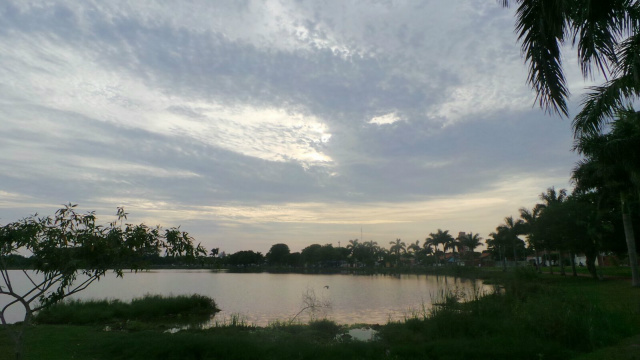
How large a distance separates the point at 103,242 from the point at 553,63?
32.8 feet

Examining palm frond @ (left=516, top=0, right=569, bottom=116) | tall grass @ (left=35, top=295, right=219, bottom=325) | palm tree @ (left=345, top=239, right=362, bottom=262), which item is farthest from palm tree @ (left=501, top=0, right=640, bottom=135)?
palm tree @ (left=345, top=239, right=362, bottom=262)

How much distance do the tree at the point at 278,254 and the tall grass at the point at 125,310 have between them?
128382 millimetres

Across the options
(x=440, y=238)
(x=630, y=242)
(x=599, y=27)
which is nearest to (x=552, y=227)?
(x=630, y=242)

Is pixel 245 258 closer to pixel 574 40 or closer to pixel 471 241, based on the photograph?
pixel 471 241

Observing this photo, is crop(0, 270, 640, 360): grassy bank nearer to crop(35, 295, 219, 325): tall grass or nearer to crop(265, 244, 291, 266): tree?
crop(35, 295, 219, 325): tall grass

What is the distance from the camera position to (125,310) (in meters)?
27.2

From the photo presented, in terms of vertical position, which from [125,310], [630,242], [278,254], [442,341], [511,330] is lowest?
[125,310]

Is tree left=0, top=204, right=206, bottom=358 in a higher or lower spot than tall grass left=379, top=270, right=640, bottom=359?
higher

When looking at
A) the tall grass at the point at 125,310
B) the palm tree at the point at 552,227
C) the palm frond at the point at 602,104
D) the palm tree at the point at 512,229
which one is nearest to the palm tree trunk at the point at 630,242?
the palm tree at the point at 552,227

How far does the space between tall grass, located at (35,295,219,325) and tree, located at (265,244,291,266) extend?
128382 mm

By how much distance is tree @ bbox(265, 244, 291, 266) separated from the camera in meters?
158

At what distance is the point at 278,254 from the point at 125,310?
133 meters

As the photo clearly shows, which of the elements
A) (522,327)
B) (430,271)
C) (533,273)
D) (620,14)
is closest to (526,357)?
(522,327)

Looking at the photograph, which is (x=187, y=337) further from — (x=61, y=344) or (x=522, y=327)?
(x=522, y=327)
